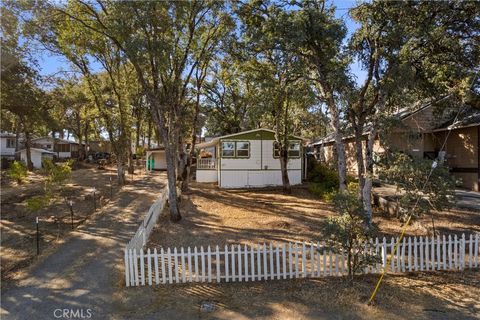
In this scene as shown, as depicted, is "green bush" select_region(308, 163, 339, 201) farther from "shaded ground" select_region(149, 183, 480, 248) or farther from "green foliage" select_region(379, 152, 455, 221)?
"green foliage" select_region(379, 152, 455, 221)

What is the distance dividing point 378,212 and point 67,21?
14.9m

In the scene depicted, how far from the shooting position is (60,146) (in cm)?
5069

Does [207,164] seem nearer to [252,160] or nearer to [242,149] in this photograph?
[242,149]

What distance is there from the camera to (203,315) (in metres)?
5.79

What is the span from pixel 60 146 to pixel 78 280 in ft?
165

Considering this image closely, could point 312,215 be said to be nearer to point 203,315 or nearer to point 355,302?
point 355,302

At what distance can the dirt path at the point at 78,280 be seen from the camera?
6.07m

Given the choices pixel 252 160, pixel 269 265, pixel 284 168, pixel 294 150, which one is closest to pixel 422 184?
pixel 269 265

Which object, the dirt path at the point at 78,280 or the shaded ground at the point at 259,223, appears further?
the shaded ground at the point at 259,223
